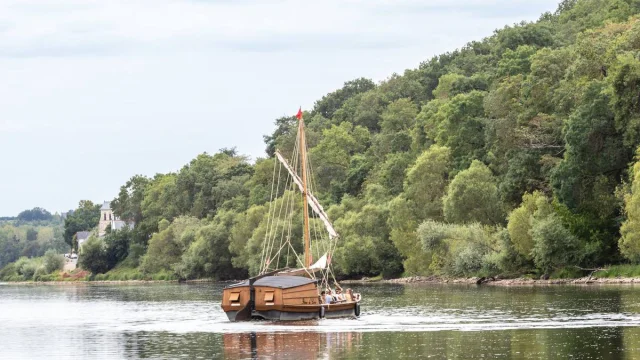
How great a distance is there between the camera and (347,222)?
14950 centimetres

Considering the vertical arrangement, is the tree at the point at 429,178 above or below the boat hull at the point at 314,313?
above

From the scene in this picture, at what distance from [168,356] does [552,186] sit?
57898mm

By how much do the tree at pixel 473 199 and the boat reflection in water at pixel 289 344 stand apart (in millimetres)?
62195

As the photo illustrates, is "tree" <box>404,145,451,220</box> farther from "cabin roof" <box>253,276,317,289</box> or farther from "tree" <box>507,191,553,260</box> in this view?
"cabin roof" <box>253,276,317,289</box>

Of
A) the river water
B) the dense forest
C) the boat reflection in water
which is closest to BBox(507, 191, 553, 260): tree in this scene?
the dense forest

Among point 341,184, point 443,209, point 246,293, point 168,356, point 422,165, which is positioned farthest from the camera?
point 341,184

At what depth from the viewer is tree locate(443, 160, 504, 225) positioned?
12650 cm

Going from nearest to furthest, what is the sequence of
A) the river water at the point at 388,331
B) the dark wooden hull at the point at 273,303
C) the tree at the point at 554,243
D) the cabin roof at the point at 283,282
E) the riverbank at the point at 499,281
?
the river water at the point at 388,331, the dark wooden hull at the point at 273,303, the cabin roof at the point at 283,282, the riverbank at the point at 499,281, the tree at the point at 554,243

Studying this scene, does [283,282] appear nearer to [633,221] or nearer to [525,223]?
[633,221]

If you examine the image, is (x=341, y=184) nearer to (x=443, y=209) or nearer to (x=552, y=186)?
(x=443, y=209)

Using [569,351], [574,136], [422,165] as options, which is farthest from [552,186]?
[569,351]

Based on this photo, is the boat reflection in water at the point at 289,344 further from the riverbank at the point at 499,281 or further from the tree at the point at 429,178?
the tree at the point at 429,178

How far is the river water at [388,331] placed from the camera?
55.1 metres

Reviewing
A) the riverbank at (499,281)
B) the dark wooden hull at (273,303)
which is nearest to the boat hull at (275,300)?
the dark wooden hull at (273,303)
